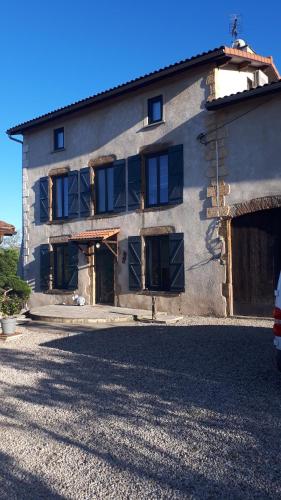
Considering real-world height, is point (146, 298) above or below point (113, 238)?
below

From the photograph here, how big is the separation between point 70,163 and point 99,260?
12.6 ft

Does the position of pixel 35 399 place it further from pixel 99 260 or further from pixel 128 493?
pixel 99 260

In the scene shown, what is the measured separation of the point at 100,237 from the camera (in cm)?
1418

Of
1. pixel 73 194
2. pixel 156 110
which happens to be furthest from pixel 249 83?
pixel 73 194

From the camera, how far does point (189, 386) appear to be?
5621 mm

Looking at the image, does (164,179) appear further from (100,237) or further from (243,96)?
(243,96)

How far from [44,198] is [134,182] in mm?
4771

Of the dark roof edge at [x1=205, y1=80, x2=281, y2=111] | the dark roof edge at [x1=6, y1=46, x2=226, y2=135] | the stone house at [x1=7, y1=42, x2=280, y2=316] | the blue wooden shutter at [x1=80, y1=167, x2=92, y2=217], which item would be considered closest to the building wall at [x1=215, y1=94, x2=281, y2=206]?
the stone house at [x1=7, y1=42, x2=280, y2=316]

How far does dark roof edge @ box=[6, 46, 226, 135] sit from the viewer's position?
12.1 m

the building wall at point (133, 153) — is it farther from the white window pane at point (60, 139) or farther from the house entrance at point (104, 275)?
the house entrance at point (104, 275)

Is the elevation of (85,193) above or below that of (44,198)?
below

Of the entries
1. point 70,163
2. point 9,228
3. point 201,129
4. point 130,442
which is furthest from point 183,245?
point 130,442

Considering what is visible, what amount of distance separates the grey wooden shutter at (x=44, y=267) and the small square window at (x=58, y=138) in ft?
12.5

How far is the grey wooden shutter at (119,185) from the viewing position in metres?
14.7
